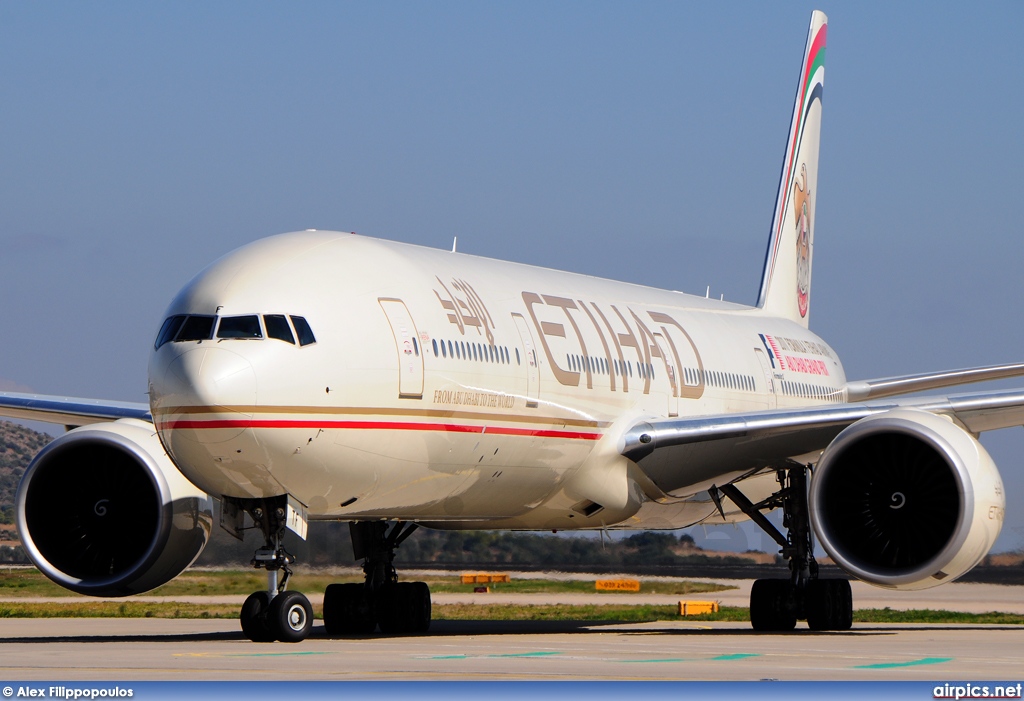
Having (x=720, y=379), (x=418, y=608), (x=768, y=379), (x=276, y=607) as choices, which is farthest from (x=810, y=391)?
(x=276, y=607)

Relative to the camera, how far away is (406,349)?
1408 cm

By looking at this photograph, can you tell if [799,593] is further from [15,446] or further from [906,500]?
[15,446]

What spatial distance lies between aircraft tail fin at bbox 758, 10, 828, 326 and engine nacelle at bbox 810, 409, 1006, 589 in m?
9.46

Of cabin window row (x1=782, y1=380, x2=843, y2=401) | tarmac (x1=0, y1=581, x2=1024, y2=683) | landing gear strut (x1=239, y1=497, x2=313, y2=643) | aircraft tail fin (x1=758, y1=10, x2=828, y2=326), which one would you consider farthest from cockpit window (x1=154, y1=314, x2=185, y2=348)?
aircraft tail fin (x1=758, y1=10, x2=828, y2=326)

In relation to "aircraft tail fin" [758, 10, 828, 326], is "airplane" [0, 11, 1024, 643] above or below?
below

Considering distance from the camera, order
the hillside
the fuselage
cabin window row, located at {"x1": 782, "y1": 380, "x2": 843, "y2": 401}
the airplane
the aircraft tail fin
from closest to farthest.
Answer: the fuselage
the airplane
cabin window row, located at {"x1": 782, "y1": 380, "x2": 843, "y2": 401}
the aircraft tail fin
the hillside

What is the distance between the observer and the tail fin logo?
2725 centimetres

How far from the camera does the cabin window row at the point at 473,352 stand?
47.9ft

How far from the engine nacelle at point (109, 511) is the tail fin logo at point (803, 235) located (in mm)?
14085

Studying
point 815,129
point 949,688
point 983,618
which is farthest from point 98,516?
point 815,129

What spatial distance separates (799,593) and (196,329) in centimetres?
847

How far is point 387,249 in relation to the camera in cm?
1528

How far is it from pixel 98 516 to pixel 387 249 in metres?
3.99

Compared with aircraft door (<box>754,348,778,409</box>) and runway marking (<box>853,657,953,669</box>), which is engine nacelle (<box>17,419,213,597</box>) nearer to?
runway marking (<box>853,657,953,669</box>)
